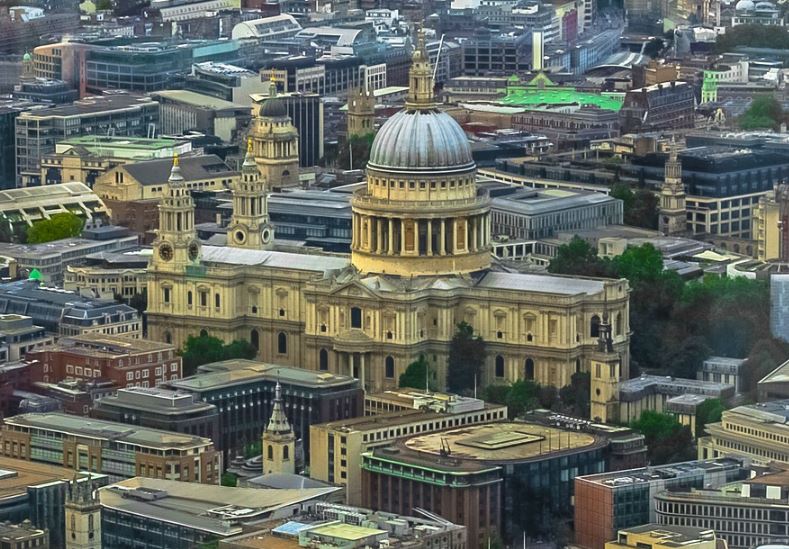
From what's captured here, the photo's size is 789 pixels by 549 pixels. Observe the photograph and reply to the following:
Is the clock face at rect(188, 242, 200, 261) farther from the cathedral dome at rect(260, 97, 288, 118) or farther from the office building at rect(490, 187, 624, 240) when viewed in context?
the cathedral dome at rect(260, 97, 288, 118)

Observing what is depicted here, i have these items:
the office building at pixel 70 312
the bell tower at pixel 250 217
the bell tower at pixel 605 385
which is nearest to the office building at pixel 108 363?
the office building at pixel 70 312

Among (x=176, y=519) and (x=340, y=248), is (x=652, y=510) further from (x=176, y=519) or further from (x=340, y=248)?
(x=340, y=248)

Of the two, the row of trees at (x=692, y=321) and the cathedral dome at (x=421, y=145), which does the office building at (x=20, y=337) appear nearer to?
the cathedral dome at (x=421, y=145)

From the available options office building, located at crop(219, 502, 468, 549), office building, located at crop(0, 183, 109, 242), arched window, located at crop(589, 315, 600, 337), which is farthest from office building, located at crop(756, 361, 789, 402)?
office building, located at crop(0, 183, 109, 242)

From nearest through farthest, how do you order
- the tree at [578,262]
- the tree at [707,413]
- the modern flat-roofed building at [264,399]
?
the tree at [707,413], the modern flat-roofed building at [264,399], the tree at [578,262]

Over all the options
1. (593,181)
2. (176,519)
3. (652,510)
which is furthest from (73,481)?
(593,181)

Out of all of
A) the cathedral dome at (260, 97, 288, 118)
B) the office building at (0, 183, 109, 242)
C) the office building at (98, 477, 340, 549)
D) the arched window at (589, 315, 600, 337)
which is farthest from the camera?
the office building at (0, 183, 109, 242)
